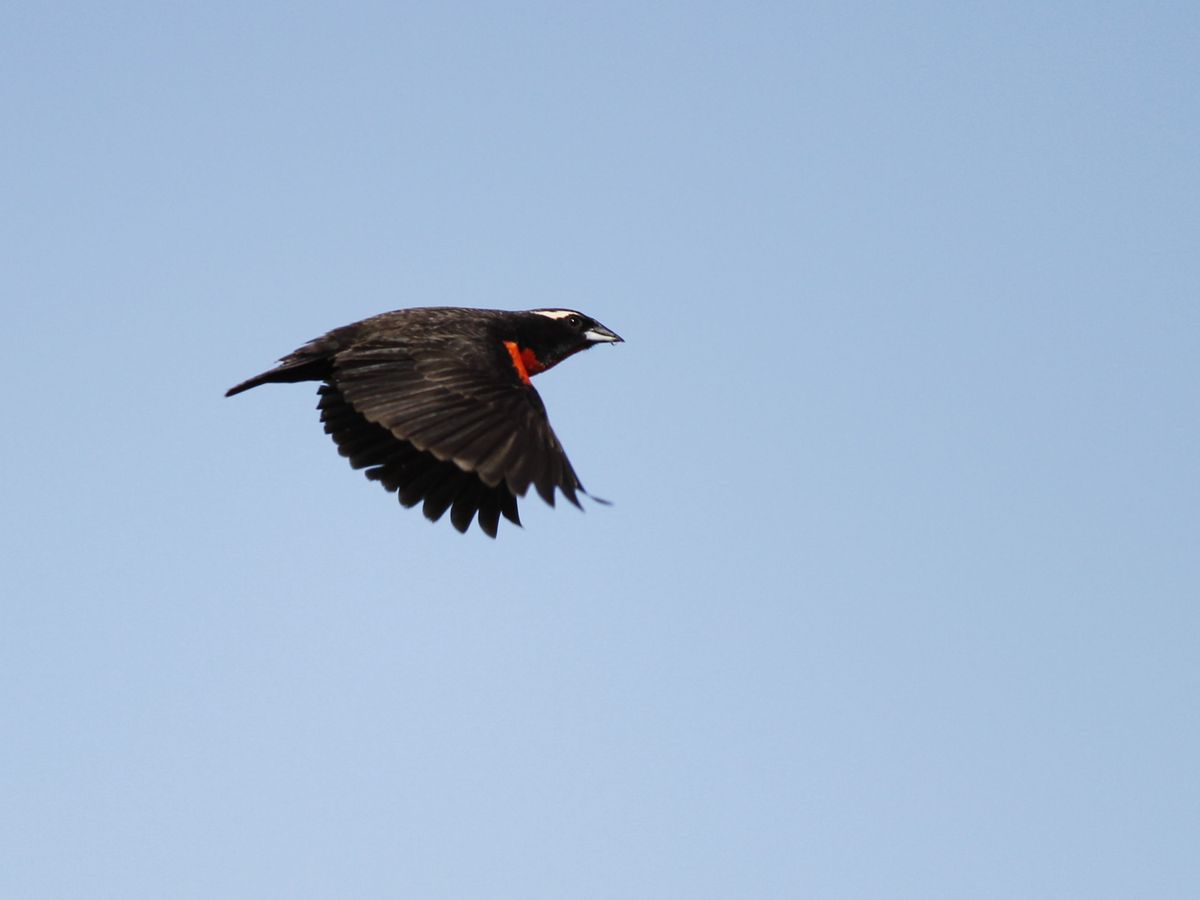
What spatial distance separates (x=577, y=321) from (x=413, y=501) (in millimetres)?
2781

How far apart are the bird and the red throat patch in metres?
0.01

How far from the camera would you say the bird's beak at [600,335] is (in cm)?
1456

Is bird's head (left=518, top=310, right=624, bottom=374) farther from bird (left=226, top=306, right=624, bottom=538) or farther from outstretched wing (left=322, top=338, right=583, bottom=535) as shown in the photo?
outstretched wing (left=322, top=338, right=583, bottom=535)

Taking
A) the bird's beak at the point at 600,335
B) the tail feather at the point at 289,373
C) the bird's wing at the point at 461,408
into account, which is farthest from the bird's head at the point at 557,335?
the tail feather at the point at 289,373

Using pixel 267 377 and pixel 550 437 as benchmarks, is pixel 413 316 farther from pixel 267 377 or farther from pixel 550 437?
pixel 550 437

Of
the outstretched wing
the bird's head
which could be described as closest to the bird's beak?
the bird's head

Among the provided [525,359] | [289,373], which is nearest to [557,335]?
[525,359]

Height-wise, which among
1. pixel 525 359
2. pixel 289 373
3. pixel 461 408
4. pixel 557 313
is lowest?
pixel 461 408

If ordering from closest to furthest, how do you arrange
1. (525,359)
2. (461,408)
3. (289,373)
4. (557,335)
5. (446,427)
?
(446,427) < (461,408) < (289,373) < (525,359) < (557,335)

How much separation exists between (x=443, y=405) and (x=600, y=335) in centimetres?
352

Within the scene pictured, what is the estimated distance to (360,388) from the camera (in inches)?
460

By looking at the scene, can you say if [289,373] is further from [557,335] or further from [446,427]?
[557,335]

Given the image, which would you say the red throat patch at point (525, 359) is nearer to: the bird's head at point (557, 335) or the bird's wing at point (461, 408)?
the bird's head at point (557, 335)

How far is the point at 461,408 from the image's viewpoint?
1135 cm
